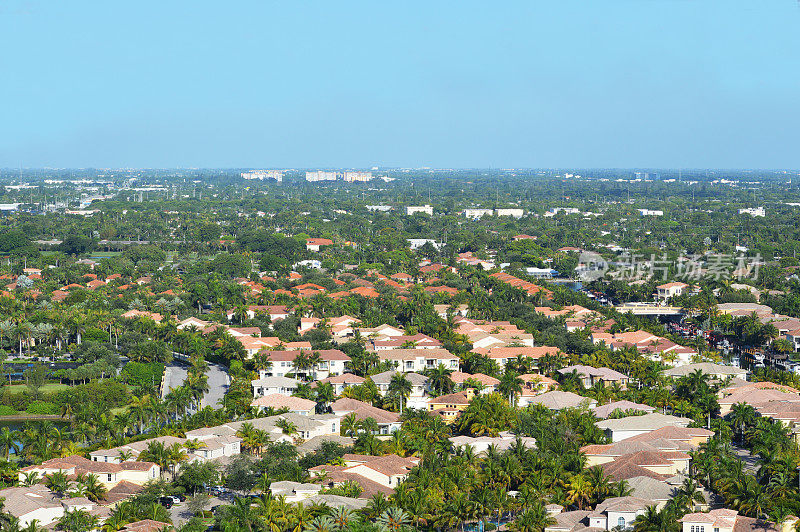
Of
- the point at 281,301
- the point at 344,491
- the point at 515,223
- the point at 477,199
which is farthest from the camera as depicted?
the point at 477,199

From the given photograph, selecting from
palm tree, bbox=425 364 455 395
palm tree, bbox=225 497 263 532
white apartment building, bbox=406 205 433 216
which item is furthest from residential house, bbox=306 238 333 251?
palm tree, bbox=225 497 263 532

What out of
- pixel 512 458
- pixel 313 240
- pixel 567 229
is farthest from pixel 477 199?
pixel 512 458

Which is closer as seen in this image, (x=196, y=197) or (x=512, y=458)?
(x=512, y=458)

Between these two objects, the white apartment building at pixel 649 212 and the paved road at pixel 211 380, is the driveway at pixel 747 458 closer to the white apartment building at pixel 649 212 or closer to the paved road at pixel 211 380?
the paved road at pixel 211 380

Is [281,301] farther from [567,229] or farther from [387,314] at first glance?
[567,229]

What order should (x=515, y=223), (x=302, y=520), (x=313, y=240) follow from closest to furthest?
(x=302, y=520) < (x=313, y=240) < (x=515, y=223)

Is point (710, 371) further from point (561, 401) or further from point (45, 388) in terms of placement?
point (45, 388)
